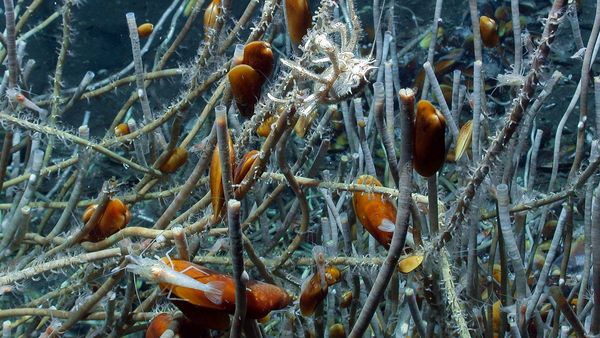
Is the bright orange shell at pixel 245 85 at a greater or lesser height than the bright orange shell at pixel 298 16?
lesser

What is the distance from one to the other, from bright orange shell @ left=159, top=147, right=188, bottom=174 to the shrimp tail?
0.75 m

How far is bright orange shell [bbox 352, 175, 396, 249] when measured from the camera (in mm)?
1103

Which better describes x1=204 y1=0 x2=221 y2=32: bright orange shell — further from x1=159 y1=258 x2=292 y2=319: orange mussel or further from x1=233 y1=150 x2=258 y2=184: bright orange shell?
x1=159 y1=258 x2=292 y2=319: orange mussel

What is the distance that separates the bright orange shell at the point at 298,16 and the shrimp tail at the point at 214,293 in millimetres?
507

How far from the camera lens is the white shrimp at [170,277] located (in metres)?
0.84

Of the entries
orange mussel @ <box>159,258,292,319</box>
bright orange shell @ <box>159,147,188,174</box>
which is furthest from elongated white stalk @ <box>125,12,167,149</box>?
orange mussel @ <box>159,258,292,319</box>

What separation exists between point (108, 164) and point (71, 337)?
87 cm

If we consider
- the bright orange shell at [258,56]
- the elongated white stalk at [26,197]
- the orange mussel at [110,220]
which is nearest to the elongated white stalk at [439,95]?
the bright orange shell at [258,56]

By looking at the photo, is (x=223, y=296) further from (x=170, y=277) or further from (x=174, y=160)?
(x=174, y=160)

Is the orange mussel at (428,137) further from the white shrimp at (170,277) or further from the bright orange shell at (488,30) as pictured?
the bright orange shell at (488,30)

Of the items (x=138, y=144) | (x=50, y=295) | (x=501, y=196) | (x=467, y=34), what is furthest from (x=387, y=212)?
(x=467, y=34)

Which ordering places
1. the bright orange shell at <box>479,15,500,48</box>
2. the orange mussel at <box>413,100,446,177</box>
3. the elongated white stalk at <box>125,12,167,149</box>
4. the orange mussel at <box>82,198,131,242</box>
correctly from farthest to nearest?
1. the bright orange shell at <box>479,15,500,48</box>
2. the elongated white stalk at <box>125,12,167,149</box>
3. the orange mussel at <box>82,198,131,242</box>
4. the orange mussel at <box>413,100,446,177</box>

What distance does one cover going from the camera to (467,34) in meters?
2.99

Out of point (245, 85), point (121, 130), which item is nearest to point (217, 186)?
point (245, 85)
